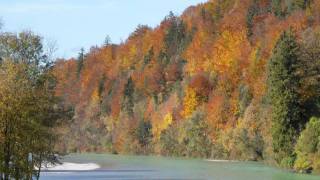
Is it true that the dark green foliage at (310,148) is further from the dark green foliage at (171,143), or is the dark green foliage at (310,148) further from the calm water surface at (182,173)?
the dark green foliage at (171,143)

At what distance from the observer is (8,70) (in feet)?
104

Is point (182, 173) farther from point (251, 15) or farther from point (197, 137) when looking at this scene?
point (251, 15)

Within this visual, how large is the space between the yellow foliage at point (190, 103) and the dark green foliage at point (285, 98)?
58.7m

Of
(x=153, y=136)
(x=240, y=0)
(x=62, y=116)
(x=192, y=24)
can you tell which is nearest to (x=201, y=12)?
(x=192, y=24)

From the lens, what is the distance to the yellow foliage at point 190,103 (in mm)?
140375

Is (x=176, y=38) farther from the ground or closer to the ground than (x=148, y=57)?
farther from the ground

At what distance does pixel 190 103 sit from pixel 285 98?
63.6 m

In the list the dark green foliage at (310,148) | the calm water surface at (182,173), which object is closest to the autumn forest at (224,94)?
the dark green foliage at (310,148)

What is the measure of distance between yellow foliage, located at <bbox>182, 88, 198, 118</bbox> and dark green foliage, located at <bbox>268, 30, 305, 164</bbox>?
58730mm

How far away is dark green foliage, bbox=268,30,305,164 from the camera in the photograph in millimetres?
78375

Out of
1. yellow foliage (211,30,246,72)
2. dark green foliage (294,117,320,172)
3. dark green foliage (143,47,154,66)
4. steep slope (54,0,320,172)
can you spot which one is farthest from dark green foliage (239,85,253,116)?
dark green foliage (143,47,154,66)

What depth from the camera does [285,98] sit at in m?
78.8

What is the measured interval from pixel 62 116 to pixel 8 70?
23.3 ft

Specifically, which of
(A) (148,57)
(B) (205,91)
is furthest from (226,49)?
(A) (148,57)
